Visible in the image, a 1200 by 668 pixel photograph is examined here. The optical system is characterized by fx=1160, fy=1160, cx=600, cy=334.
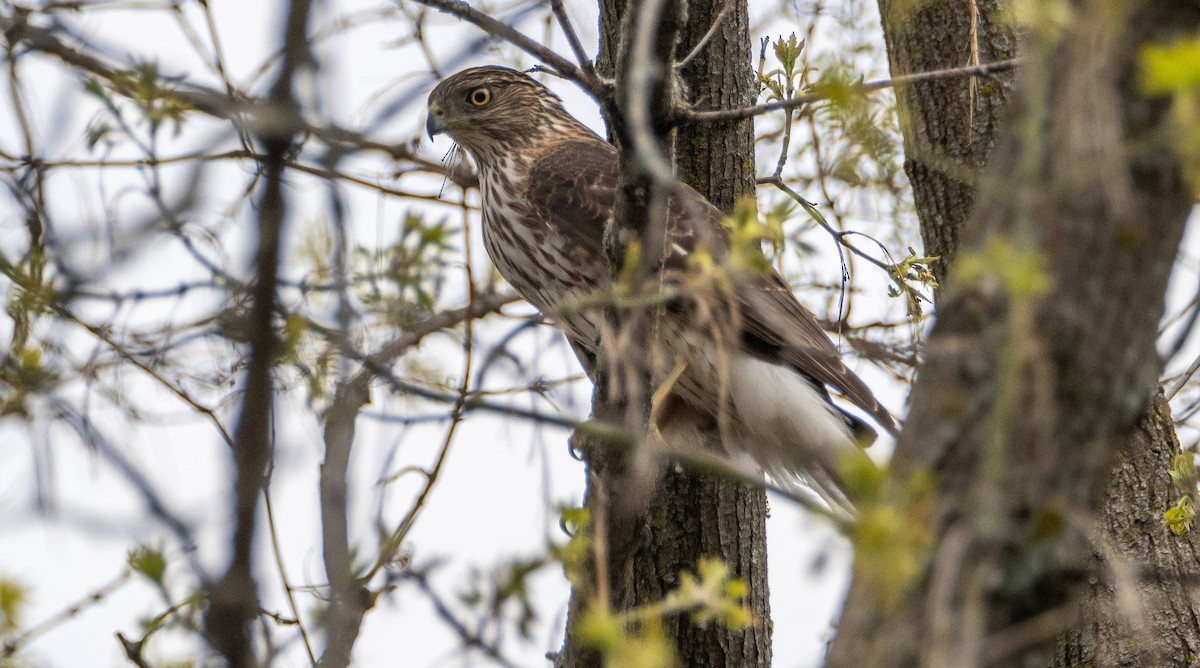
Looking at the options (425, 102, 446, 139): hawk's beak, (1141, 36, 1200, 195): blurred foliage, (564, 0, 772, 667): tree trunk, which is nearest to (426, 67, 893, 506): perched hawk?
(564, 0, 772, 667): tree trunk

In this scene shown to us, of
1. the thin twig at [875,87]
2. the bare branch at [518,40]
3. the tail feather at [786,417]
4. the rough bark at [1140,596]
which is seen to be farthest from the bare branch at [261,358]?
the rough bark at [1140,596]

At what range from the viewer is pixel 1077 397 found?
134cm

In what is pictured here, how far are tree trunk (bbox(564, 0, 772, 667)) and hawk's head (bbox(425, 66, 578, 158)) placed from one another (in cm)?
83

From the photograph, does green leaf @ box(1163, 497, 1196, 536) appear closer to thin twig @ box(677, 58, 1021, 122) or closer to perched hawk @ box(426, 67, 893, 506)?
perched hawk @ box(426, 67, 893, 506)

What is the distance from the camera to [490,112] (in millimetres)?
4469

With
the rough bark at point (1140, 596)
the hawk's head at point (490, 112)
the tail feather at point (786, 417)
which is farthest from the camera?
the hawk's head at point (490, 112)

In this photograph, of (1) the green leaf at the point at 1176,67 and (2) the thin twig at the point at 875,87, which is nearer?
(1) the green leaf at the point at 1176,67

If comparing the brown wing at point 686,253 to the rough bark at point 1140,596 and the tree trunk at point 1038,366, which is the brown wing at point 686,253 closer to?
the rough bark at point 1140,596

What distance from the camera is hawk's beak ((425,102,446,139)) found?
445 cm

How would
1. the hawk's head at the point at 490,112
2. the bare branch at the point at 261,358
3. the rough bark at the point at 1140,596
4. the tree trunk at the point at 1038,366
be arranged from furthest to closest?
1. the hawk's head at the point at 490,112
2. the rough bark at the point at 1140,596
3. the bare branch at the point at 261,358
4. the tree trunk at the point at 1038,366

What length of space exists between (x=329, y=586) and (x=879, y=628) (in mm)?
988

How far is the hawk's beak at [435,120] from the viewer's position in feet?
14.6

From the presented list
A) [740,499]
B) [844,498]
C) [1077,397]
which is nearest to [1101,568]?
[844,498]

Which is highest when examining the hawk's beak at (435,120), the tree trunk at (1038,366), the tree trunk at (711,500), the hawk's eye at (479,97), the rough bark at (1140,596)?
the hawk's eye at (479,97)
